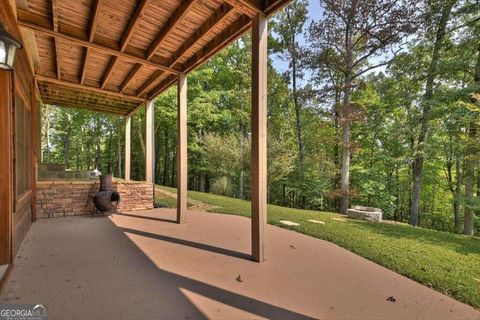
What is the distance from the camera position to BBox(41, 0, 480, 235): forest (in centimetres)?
813

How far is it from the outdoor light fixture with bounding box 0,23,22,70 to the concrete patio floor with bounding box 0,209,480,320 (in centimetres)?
194

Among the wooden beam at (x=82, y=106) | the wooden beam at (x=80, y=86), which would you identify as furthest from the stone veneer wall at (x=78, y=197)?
the wooden beam at (x=82, y=106)

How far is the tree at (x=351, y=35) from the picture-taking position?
8.45 metres

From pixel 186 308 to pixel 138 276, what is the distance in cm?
84

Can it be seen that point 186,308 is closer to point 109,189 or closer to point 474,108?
point 109,189

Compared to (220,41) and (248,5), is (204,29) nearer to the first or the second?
(220,41)

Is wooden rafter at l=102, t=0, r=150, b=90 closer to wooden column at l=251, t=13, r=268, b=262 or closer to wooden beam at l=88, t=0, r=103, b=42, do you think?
wooden beam at l=88, t=0, r=103, b=42

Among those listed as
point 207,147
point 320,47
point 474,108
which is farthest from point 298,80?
point 474,108

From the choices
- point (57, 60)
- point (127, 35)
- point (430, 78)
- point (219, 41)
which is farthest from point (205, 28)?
point (430, 78)

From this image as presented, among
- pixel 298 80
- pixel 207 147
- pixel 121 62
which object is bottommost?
pixel 207 147

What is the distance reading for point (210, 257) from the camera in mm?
3146

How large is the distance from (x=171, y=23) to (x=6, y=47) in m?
2.03

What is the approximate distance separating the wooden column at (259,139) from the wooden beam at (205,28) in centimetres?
43

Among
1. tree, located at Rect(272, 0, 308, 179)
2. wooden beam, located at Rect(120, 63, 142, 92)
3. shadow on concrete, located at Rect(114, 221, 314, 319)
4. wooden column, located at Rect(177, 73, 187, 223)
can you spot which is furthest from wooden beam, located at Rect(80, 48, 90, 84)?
tree, located at Rect(272, 0, 308, 179)
